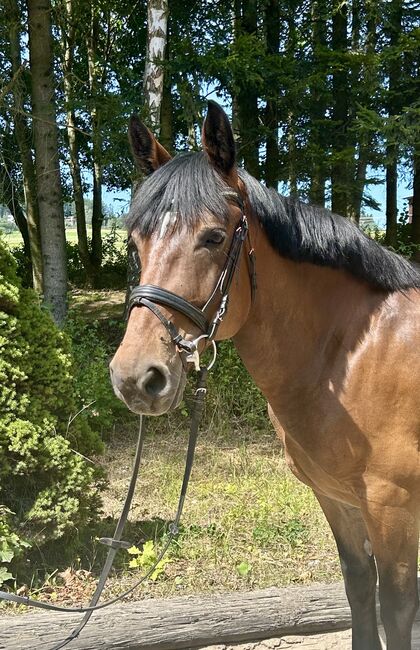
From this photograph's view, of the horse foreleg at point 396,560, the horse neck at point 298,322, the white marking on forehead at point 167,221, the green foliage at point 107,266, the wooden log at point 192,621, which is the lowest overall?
the wooden log at point 192,621

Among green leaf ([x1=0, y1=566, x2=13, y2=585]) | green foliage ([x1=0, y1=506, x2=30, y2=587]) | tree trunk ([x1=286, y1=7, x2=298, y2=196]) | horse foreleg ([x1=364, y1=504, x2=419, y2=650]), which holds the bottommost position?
green leaf ([x1=0, y1=566, x2=13, y2=585])

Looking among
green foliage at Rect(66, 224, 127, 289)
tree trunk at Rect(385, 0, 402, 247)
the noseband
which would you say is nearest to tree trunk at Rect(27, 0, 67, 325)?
tree trunk at Rect(385, 0, 402, 247)

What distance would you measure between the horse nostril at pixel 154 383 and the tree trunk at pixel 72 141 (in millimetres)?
6323

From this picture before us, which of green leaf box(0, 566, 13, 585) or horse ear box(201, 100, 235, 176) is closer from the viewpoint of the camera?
horse ear box(201, 100, 235, 176)

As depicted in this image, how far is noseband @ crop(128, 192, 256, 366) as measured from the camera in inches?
70.2

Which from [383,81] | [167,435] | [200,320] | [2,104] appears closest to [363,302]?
[200,320]

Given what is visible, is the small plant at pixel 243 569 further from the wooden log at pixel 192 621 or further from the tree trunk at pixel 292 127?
the tree trunk at pixel 292 127

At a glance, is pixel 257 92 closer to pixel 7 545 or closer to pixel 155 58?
pixel 155 58

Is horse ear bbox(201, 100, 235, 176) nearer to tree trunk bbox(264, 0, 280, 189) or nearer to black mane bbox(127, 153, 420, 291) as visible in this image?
black mane bbox(127, 153, 420, 291)

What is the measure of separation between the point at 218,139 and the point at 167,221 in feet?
1.18

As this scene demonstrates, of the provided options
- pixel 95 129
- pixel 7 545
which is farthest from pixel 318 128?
pixel 7 545

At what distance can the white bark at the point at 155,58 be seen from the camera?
6723 mm

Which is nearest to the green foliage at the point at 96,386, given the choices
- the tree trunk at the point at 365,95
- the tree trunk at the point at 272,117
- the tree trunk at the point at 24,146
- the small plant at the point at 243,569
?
the small plant at the point at 243,569

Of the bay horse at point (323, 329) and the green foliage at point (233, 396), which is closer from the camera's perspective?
the bay horse at point (323, 329)
